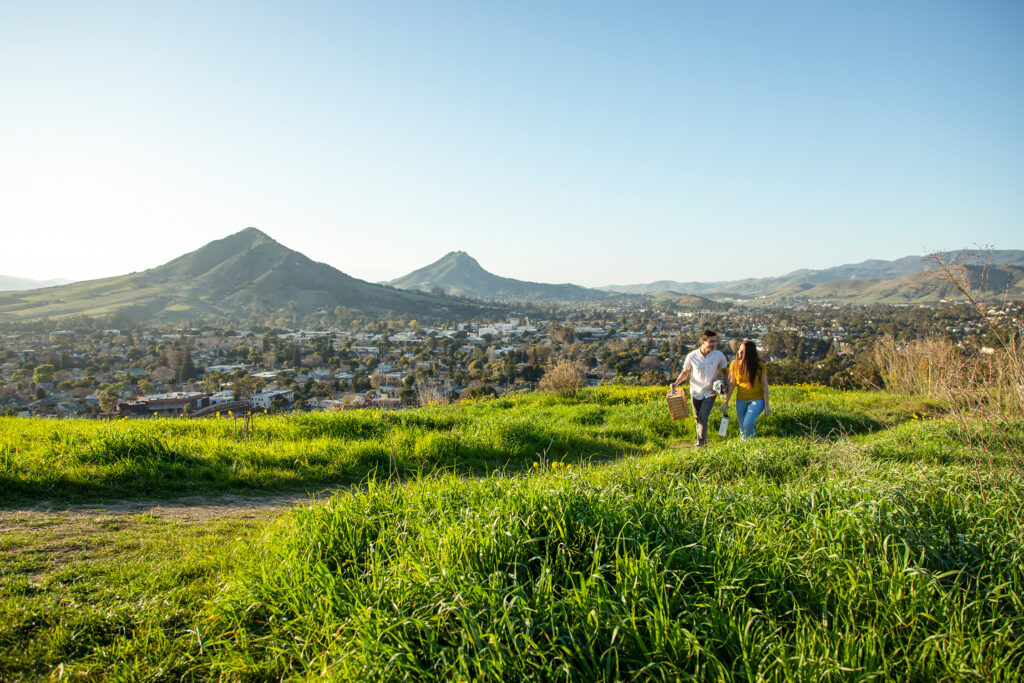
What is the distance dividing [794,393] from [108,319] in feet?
182

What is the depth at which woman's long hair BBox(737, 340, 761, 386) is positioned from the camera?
744cm

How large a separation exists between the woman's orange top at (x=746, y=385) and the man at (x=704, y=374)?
0.66ft

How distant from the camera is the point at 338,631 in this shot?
7.79ft

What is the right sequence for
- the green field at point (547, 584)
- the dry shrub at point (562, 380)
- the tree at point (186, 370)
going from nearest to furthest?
the green field at point (547, 584)
the dry shrub at point (562, 380)
the tree at point (186, 370)

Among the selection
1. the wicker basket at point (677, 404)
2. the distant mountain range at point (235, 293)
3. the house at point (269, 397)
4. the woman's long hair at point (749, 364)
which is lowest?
the house at point (269, 397)

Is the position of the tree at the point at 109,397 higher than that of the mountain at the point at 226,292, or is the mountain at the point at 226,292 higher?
the mountain at the point at 226,292

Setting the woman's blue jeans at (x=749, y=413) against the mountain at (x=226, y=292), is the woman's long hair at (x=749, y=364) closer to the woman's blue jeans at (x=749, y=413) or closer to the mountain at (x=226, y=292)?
the woman's blue jeans at (x=749, y=413)

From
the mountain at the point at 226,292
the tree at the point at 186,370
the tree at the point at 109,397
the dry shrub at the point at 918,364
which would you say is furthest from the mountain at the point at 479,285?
the dry shrub at the point at 918,364

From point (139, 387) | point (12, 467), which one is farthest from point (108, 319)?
point (12, 467)

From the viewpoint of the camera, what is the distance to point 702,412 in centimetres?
763

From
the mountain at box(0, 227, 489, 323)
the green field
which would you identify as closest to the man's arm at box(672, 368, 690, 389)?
the green field

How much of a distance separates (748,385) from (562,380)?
644 centimetres

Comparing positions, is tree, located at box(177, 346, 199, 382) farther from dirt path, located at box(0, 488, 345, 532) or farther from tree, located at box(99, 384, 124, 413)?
dirt path, located at box(0, 488, 345, 532)

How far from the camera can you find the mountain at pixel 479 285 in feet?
507
